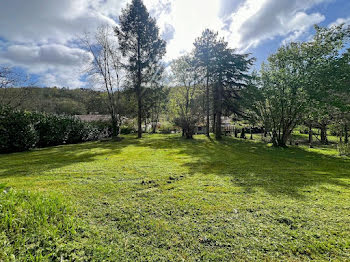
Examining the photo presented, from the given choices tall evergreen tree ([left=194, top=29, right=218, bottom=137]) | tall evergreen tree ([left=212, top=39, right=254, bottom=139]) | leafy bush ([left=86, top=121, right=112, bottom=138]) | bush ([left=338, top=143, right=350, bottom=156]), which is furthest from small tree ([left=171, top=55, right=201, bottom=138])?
bush ([left=338, top=143, right=350, bottom=156])

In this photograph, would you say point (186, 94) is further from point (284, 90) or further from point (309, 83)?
point (309, 83)

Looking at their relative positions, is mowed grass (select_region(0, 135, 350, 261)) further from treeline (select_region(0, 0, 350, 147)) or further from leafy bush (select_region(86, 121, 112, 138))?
leafy bush (select_region(86, 121, 112, 138))

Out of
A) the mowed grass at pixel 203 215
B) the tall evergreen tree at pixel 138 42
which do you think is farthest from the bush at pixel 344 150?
the tall evergreen tree at pixel 138 42

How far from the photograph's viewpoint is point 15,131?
897 cm

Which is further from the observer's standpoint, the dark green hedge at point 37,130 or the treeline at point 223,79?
the treeline at point 223,79

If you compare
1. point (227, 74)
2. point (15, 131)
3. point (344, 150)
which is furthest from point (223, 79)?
point (15, 131)

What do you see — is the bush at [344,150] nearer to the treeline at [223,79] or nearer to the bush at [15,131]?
the treeline at [223,79]

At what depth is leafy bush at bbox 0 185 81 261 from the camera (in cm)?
167

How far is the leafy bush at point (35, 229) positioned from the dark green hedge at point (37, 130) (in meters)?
9.10

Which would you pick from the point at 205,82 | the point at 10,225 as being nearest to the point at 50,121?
the point at 10,225

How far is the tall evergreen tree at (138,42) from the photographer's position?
55.2 ft

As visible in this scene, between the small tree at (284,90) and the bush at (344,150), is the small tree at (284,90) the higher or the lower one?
the higher one

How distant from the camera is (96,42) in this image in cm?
1600

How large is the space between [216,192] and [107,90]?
16.3 meters
